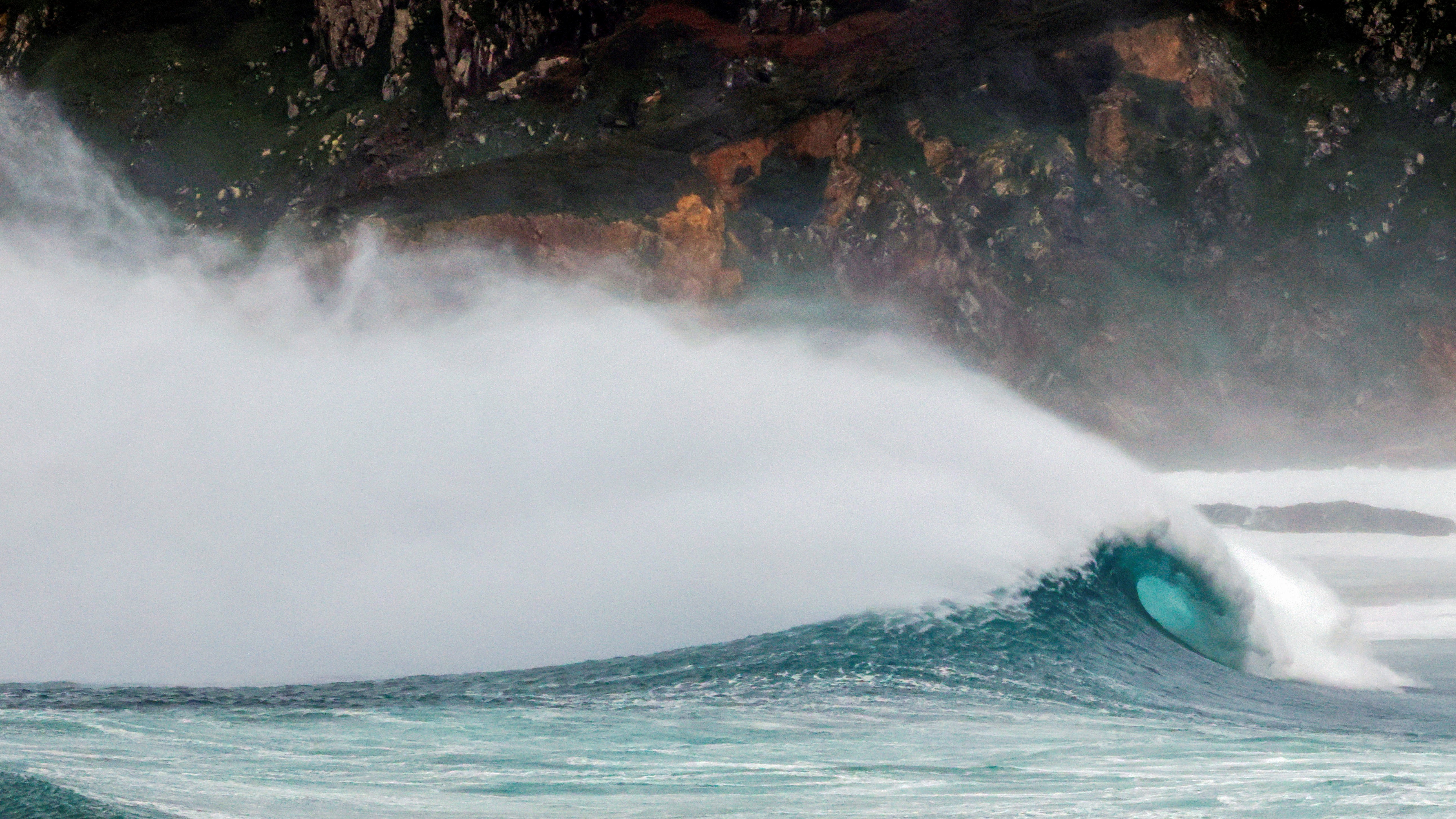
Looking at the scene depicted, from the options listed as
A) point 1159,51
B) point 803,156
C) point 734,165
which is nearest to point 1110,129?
point 1159,51

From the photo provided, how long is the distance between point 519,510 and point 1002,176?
27.4 m

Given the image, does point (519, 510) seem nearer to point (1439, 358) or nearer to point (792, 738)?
point (792, 738)

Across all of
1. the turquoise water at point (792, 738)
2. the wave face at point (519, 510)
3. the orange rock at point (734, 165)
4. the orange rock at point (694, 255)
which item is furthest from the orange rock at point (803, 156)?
the turquoise water at point (792, 738)

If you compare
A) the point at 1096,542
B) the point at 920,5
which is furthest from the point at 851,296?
the point at 1096,542

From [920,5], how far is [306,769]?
36.9 meters

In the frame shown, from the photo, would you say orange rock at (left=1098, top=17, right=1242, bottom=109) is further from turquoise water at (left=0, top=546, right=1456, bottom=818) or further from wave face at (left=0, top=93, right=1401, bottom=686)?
turquoise water at (left=0, top=546, right=1456, bottom=818)

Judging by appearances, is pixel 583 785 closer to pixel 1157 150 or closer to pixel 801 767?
pixel 801 767

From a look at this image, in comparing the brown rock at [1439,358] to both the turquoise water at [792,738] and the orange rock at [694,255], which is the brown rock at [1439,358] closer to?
the orange rock at [694,255]

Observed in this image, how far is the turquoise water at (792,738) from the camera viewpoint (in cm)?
675

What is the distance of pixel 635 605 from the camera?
12.0 meters

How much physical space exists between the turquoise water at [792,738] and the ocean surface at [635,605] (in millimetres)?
41

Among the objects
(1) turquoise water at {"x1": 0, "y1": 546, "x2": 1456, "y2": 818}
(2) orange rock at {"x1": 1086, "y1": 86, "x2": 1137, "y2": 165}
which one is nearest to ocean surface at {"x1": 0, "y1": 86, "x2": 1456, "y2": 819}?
(1) turquoise water at {"x1": 0, "y1": 546, "x2": 1456, "y2": 818}

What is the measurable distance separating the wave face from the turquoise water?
89 centimetres

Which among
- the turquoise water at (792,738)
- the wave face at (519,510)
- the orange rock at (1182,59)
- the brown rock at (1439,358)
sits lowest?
the turquoise water at (792,738)
